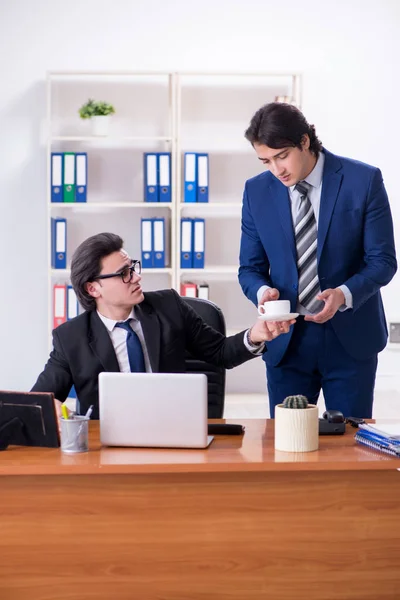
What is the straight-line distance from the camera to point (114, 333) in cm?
253

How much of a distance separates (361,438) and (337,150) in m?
3.86

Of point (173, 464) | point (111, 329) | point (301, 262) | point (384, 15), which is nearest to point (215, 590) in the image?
point (173, 464)

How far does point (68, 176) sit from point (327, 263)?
304 cm

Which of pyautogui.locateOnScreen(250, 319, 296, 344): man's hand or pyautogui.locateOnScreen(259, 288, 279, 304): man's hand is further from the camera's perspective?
pyautogui.locateOnScreen(259, 288, 279, 304): man's hand

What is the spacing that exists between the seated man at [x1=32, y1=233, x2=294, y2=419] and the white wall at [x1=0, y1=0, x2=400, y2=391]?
3.19 meters

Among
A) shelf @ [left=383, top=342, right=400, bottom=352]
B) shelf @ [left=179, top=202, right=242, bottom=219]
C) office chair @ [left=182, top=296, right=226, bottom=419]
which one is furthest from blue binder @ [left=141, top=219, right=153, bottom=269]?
office chair @ [left=182, top=296, right=226, bottom=419]

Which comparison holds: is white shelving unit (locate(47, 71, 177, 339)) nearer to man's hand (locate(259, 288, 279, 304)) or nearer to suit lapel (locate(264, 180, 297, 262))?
suit lapel (locate(264, 180, 297, 262))

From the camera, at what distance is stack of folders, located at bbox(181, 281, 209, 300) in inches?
214

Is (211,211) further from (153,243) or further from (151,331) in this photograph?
(151,331)

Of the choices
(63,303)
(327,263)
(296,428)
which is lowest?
(63,303)

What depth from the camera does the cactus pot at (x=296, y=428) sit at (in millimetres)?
1979

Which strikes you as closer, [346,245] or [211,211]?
[346,245]

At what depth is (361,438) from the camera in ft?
6.85

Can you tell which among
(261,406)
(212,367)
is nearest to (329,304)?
(212,367)
